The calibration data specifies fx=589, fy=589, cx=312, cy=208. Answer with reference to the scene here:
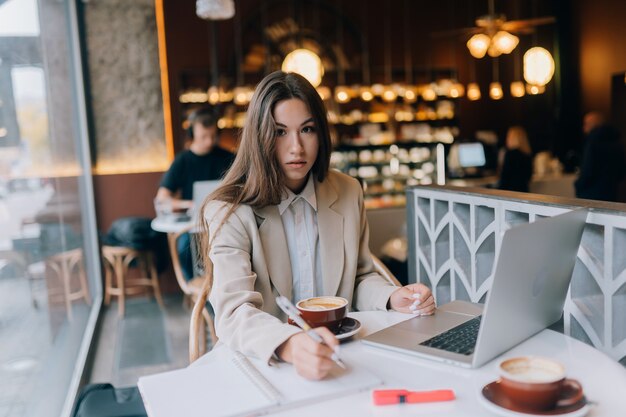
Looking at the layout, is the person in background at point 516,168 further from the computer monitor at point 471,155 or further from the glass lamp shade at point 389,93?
the glass lamp shade at point 389,93

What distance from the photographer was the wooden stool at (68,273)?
11.3 ft

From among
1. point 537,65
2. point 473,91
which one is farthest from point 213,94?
point 537,65

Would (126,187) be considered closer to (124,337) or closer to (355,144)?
(124,337)

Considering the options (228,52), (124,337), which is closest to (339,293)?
(124,337)

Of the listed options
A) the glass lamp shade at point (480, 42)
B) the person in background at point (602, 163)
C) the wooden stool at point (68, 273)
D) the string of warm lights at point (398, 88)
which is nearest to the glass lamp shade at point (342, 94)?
the string of warm lights at point (398, 88)

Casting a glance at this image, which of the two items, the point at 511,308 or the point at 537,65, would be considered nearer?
the point at 511,308

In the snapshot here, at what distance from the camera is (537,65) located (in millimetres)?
7203

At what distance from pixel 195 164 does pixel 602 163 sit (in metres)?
4.18

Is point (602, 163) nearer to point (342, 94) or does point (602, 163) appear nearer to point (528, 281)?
point (342, 94)

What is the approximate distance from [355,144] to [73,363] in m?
4.87

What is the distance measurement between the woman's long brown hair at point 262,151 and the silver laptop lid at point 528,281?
721mm

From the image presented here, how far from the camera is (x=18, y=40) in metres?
2.99

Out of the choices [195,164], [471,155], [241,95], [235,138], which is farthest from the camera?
[471,155]

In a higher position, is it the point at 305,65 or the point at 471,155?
the point at 305,65
